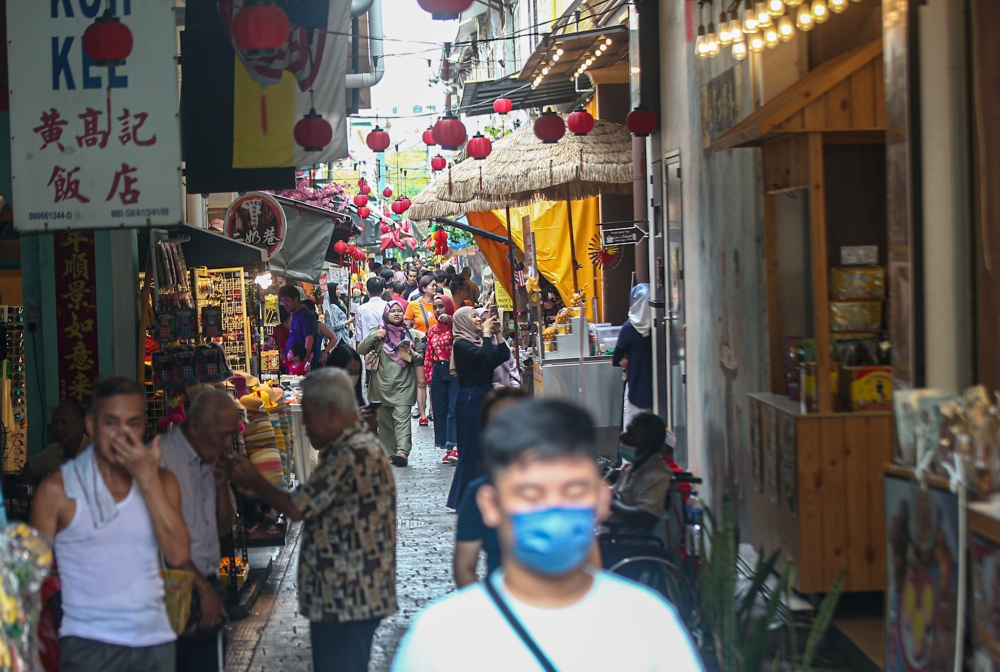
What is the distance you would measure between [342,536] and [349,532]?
3cm

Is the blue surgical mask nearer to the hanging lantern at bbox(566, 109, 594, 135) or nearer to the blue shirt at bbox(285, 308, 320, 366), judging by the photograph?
the hanging lantern at bbox(566, 109, 594, 135)

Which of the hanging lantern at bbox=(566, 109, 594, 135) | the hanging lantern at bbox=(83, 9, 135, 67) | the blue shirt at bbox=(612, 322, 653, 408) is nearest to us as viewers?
the hanging lantern at bbox=(83, 9, 135, 67)

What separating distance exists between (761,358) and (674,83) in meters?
3.90

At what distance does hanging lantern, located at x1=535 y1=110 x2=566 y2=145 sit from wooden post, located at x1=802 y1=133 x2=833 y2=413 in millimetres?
6032

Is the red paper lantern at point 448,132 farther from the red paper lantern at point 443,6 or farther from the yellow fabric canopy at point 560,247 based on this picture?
the yellow fabric canopy at point 560,247

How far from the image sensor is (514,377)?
13.1 metres

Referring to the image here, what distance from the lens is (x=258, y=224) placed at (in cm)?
1367

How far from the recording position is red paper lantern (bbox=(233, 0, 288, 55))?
6.49m

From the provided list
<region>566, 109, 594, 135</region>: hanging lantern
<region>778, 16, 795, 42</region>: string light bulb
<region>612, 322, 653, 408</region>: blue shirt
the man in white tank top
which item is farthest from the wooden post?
<region>566, 109, 594, 135</region>: hanging lantern

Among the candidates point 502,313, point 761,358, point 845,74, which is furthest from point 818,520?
point 502,313

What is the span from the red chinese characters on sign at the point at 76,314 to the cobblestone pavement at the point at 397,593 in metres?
2.10

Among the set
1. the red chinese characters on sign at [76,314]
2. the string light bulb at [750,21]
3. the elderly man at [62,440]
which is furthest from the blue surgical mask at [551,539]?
the red chinese characters on sign at [76,314]

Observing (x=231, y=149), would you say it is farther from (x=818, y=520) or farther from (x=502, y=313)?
(x=502, y=313)

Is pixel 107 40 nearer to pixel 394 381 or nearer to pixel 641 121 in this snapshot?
pixel 641 121
